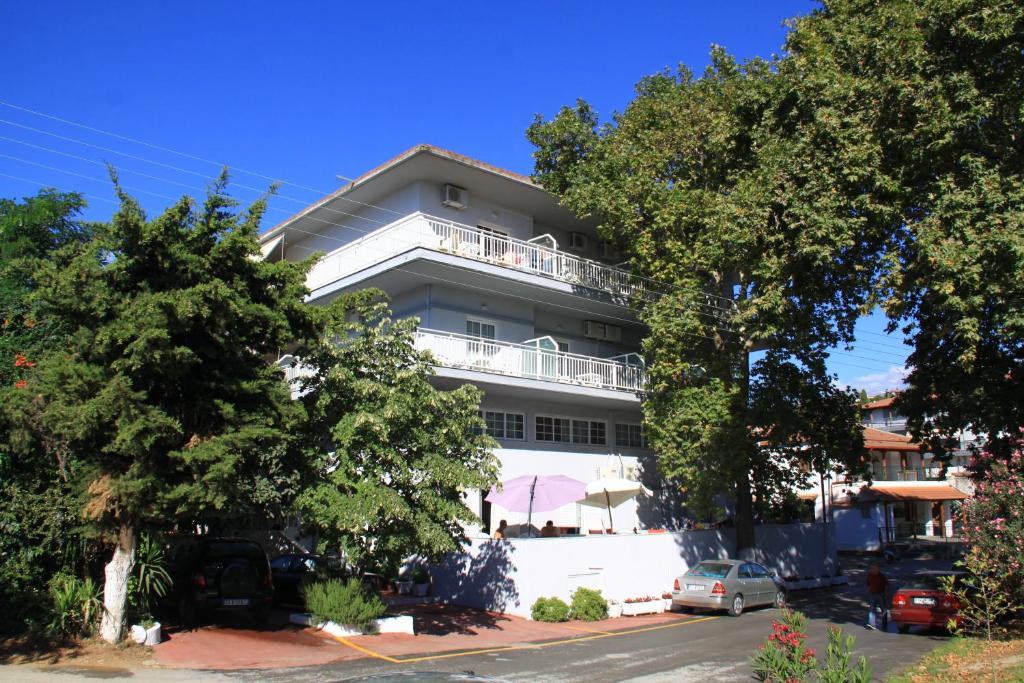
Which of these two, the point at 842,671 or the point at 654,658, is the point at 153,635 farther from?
the point at 842,671

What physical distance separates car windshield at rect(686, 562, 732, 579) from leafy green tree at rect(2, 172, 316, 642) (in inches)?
445

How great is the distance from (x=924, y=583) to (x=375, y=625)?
1206 cm

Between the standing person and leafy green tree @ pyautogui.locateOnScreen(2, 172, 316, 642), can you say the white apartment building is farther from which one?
the standing person

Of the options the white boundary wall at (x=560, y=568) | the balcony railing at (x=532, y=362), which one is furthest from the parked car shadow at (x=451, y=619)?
the balcony railing at (x=532, y=362)

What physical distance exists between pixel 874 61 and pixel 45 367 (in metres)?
16.3

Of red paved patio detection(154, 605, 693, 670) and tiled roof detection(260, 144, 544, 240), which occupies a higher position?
tiled roof detection(260, 144, 544, 240)

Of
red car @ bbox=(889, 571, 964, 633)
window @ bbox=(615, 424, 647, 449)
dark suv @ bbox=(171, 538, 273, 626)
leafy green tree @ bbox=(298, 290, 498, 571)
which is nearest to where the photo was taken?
leafy green tree @ bbox=(298, 290, 498, 571)

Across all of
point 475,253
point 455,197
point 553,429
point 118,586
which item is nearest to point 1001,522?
point 553,429

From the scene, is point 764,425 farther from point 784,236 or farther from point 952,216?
point 952,216

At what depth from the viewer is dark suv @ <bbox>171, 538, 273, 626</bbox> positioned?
606 inches

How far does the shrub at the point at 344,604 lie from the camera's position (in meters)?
15.1

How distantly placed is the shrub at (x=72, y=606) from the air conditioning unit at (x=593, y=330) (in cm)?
1813

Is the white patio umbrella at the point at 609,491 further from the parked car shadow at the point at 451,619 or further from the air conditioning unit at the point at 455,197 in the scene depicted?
the air conditioning unit at the point at 455,197

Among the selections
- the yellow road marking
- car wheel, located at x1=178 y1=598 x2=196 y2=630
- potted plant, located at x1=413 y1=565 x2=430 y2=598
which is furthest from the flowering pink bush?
car wheel, located at x1=178 y1=598 x2=196 y2=630
